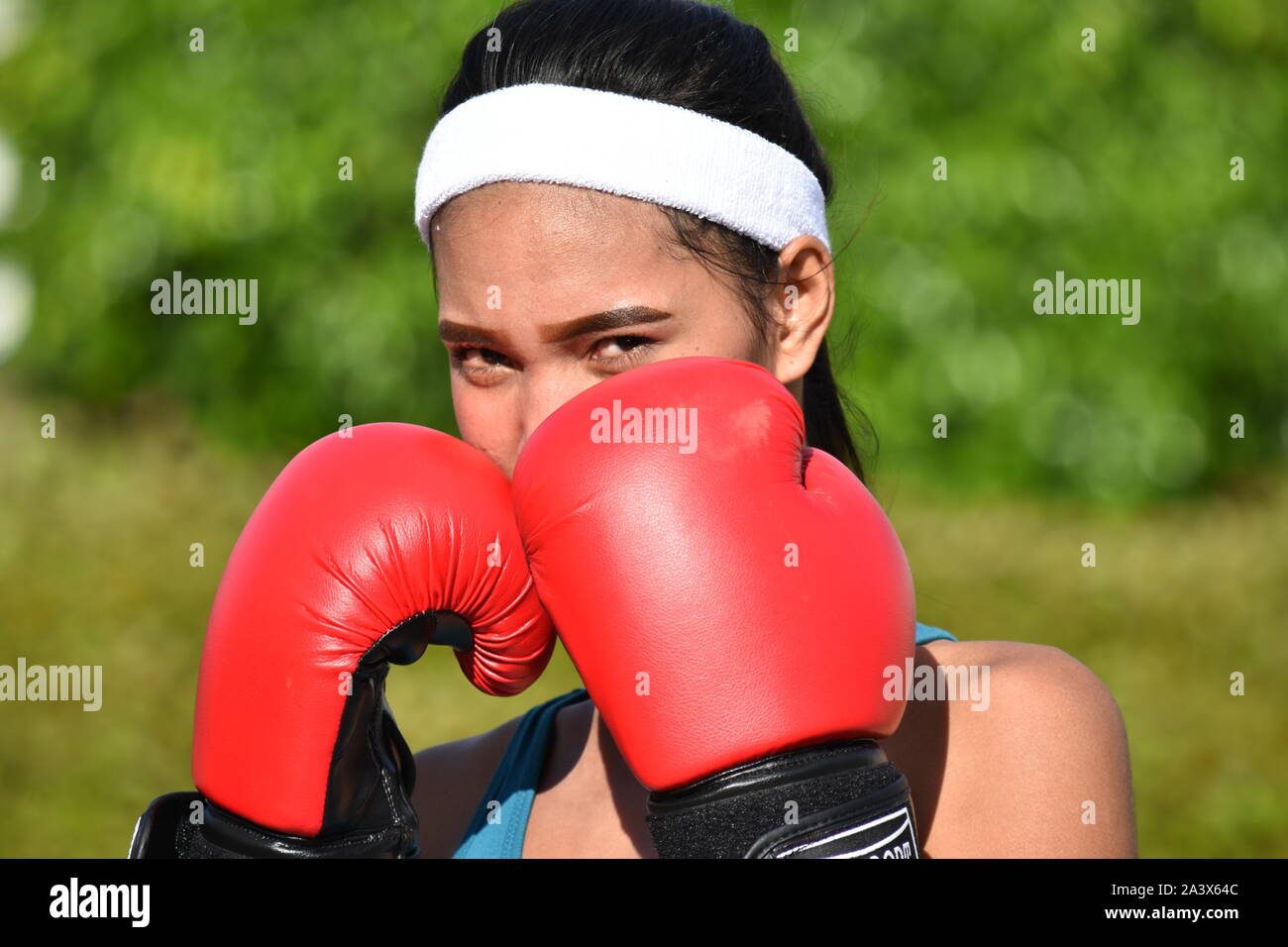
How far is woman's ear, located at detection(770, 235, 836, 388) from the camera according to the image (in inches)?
61.4

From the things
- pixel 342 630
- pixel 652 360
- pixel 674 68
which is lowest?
pixel 342 630

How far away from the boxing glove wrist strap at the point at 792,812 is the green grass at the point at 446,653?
304cm

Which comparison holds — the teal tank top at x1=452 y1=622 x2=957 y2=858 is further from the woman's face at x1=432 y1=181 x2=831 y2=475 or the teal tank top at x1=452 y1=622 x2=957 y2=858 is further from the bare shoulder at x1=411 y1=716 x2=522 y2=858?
the woman's face at x1=432 y1=181 x2=831 y2=475

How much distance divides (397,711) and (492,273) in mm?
3309

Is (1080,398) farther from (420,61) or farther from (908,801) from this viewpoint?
(908,801)

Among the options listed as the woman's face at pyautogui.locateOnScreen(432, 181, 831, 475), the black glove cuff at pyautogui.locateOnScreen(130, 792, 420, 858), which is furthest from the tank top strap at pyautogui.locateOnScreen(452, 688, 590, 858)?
the woman's face at pyautogui.locateOnScreen(432, 181, 831, 475)

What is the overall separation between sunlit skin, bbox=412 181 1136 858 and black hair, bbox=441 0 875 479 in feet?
0.15

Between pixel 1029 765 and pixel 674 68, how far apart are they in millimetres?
887

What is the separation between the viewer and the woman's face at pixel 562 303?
4.47 feet

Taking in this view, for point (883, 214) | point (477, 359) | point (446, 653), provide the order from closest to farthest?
1. point (477, 359)
2. point (446, 653)
3. point (883, 214)

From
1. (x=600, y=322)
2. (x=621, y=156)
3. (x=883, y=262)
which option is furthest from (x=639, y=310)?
(x=883, y=262)

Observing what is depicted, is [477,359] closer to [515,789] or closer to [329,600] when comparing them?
[329,600]

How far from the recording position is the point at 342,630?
1.24m

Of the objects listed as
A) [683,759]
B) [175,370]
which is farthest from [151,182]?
[683,759]
